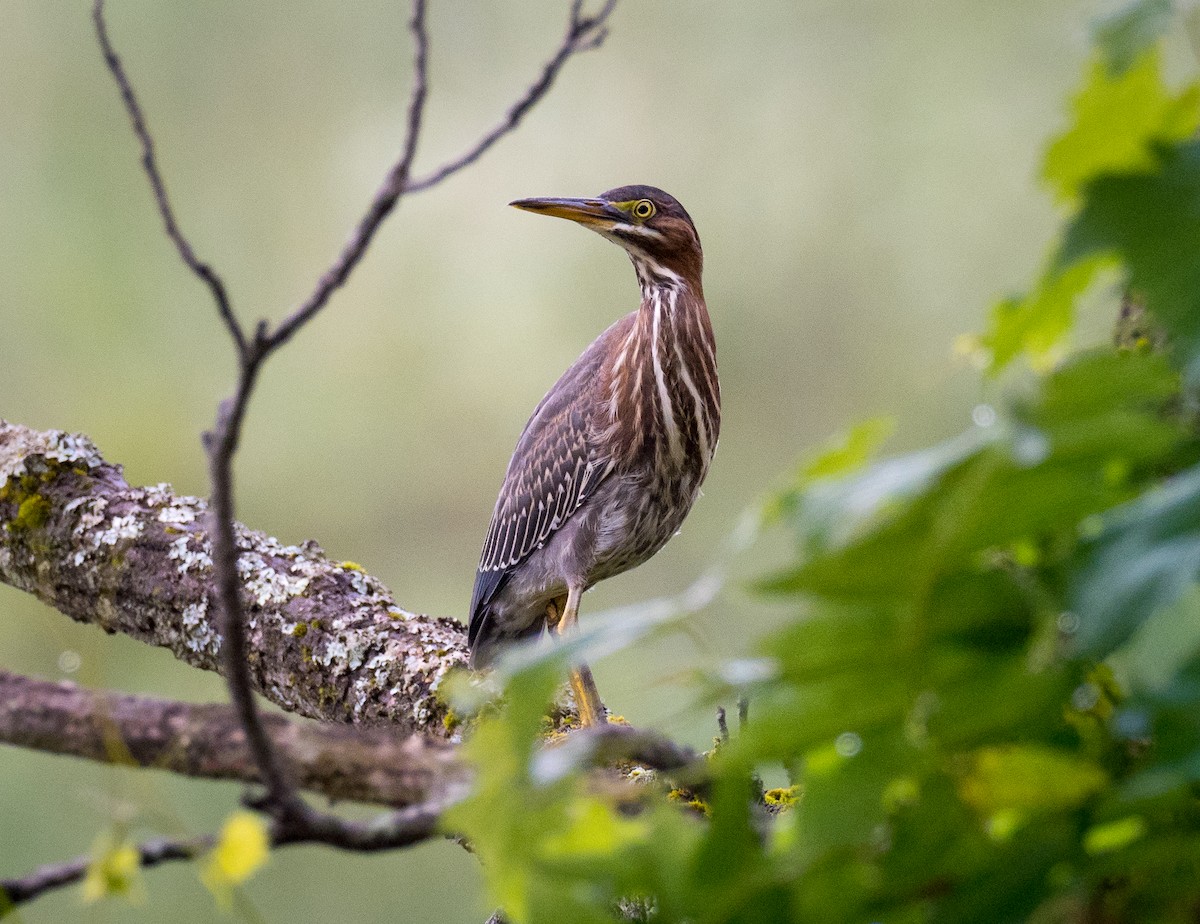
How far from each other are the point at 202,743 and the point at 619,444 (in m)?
1.88

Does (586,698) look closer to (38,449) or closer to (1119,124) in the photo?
(38,449)

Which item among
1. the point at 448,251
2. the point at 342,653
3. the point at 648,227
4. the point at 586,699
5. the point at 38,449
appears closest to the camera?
the point at 342,653

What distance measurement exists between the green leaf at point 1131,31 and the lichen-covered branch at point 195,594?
1.58 meters

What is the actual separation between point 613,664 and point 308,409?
2334 millimetres

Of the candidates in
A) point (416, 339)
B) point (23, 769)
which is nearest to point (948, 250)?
point (416, 339)

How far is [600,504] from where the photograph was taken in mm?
2637

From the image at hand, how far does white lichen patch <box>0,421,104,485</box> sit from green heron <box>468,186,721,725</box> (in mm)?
838

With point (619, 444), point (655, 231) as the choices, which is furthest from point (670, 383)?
point (655, 231)

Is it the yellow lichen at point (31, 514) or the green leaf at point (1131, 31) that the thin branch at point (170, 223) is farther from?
the yellow lichen at point (31, 514)

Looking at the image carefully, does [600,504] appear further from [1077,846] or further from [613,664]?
[1077,846]

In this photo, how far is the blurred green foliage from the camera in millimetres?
312

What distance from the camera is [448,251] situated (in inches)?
223

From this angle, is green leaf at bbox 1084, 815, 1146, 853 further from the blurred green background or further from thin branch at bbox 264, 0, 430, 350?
the blurred green background

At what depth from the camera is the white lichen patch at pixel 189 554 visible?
1.89 metres
